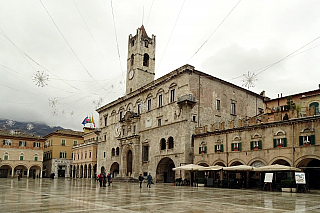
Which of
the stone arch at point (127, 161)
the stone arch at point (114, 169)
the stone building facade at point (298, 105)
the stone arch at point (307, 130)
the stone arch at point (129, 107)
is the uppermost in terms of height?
the stone arch at point (129, 107)

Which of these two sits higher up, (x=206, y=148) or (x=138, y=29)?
(x=138, y=29)

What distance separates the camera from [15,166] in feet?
218

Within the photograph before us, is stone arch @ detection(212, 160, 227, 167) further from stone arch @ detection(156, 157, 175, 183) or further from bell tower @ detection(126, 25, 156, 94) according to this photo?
bell tower @ detection(126, 25, 156, 94)

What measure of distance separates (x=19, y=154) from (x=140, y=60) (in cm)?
3601

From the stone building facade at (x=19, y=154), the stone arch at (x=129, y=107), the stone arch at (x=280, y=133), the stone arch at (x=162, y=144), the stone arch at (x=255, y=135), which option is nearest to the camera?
the stone arch at (x=280, y=133)

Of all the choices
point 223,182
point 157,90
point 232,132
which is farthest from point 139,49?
point 223,182

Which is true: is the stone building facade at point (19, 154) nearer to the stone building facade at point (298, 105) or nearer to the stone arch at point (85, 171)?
the stone arch at point (85, 171)

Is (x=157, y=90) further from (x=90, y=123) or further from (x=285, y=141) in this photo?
(x=90, y=123)

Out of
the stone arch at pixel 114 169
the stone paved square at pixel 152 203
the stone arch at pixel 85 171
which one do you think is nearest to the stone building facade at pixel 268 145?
the stone paved square at pixel 152 203

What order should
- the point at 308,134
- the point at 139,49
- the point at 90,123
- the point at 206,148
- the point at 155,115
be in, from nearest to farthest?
the point at 308,134, the point at 206,148, the point at 155,115, the point at 139,49, the point at 90,123

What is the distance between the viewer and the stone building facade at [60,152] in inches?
3027

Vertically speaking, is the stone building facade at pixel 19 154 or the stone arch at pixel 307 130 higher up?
the stone arch at pixel 307 130

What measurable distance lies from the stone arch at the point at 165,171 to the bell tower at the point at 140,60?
16265mm

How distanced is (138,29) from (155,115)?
1921 cm
